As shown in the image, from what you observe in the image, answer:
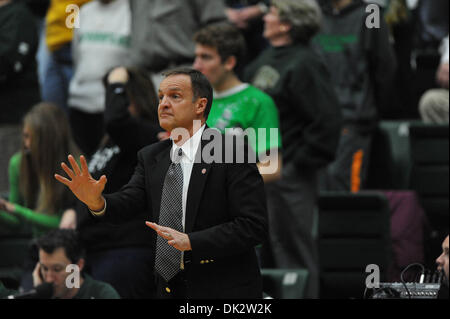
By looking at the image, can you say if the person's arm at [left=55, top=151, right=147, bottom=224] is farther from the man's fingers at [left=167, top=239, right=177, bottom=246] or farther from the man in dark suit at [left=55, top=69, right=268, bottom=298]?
the man's fingers at [left=167, top=239, right=177, bottom=246]

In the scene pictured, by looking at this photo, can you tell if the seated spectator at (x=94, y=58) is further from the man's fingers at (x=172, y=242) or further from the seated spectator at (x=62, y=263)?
the man's fingers at (x=172, y=242)

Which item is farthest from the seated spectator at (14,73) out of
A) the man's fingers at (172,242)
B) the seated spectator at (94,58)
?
the man's fingers at (172,242)

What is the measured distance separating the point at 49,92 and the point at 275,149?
2993 mm

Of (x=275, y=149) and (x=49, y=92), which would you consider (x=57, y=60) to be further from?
(x=275, y=149)

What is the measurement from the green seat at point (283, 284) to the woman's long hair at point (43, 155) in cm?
129

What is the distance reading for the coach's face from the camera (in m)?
3.04

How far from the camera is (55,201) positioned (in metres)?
5.54

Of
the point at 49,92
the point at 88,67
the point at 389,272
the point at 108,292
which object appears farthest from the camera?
the point at 49,92

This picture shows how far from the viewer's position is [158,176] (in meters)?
3.13

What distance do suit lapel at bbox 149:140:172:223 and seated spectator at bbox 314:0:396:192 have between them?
11.7ft

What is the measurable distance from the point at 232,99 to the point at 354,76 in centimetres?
207

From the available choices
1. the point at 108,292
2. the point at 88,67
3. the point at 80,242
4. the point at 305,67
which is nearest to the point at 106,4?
the point at 88,67

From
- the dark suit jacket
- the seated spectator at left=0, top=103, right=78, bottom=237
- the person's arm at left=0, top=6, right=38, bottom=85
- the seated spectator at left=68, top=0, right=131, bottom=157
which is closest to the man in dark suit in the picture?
the dark suit jacket

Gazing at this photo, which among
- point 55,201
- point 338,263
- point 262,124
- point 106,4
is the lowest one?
point 338,263
